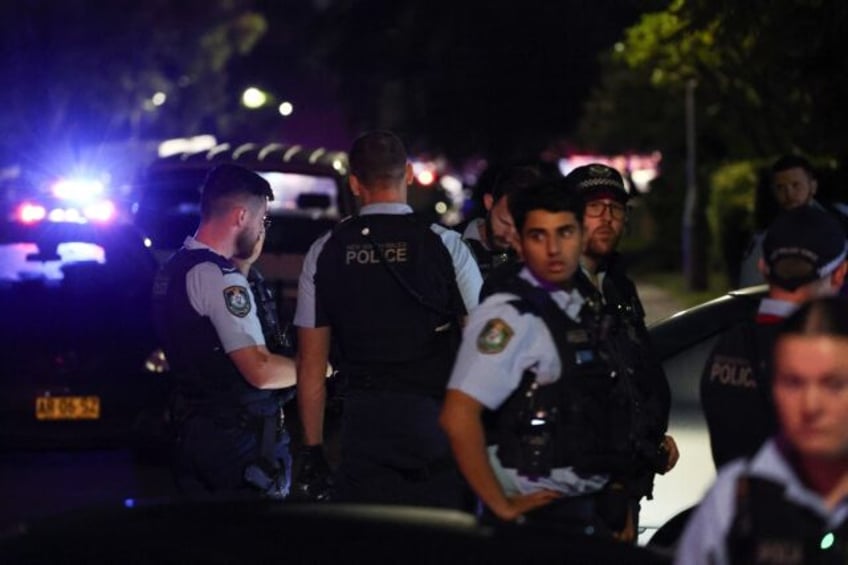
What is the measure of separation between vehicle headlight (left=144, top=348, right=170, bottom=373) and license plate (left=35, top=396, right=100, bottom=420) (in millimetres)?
328

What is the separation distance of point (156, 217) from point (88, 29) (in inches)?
1773

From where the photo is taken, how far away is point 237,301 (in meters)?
7.05

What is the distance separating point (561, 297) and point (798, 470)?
213cm

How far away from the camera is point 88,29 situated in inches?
2361

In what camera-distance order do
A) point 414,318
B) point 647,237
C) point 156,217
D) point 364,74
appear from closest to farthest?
point 414,318, point 156,217, point 647,237, point 364,74

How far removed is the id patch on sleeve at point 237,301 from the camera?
7023mm

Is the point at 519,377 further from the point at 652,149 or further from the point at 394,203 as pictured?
the point at 652,149

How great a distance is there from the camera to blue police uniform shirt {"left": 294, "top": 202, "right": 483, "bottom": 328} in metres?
7.01

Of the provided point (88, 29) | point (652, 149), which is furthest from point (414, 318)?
point (88, 29)

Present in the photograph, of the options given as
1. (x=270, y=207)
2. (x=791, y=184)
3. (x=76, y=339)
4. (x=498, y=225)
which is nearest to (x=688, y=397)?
(x=498, y=225)

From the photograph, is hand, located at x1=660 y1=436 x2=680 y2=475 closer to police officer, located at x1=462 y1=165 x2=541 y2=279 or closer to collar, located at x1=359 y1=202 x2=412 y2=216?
collar, located at x1=359 y1=202 x2=412 y2=216

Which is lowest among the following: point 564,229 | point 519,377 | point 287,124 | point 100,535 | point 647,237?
point 100,535

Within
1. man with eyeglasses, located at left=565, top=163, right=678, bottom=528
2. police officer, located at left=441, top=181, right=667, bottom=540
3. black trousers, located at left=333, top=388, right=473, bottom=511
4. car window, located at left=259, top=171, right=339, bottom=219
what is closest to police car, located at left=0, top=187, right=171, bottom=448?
car window, located at left=259, top=171, right=339, bottom=219

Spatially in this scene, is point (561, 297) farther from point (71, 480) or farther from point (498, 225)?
point (71, 480)
